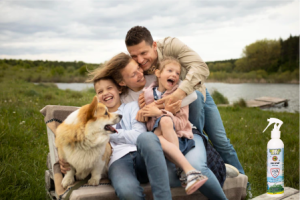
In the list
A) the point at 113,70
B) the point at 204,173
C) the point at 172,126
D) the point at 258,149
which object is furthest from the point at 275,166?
the point at 258,149

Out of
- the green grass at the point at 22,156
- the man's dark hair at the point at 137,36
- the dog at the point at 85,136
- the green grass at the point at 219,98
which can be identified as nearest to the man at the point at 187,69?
the man's dark hair at the point at 137,36

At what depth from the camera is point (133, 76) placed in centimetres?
283

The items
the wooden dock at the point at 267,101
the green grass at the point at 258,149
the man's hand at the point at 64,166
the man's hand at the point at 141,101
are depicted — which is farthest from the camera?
the wooden dock at the point at 267,101

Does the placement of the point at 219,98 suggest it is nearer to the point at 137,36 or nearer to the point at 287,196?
the point at 137,36

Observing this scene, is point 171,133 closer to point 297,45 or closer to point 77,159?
point 77,159

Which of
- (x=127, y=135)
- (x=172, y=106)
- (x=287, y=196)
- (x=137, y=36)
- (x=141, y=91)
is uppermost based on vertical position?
(x=137, y=36)

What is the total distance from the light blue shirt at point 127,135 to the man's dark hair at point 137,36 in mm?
781

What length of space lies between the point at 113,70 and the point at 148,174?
1.28 metres

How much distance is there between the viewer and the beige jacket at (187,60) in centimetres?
277

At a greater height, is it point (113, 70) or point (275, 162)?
point (113, 70)

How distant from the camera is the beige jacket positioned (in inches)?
109

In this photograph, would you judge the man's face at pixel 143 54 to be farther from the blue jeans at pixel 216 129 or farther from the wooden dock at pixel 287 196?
the wooden dock at pixel 287 196

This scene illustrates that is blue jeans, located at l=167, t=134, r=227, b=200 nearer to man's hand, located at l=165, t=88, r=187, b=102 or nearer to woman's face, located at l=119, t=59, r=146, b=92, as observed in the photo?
man's hand, located at l=165, t=88, r=187, b=102

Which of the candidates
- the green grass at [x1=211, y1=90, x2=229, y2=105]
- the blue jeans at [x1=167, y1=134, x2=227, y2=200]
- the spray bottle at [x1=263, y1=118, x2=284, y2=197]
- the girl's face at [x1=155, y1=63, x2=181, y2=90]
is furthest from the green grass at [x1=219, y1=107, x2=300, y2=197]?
the green grass at [x1=211, y1=90, x2=229, y2=105]
